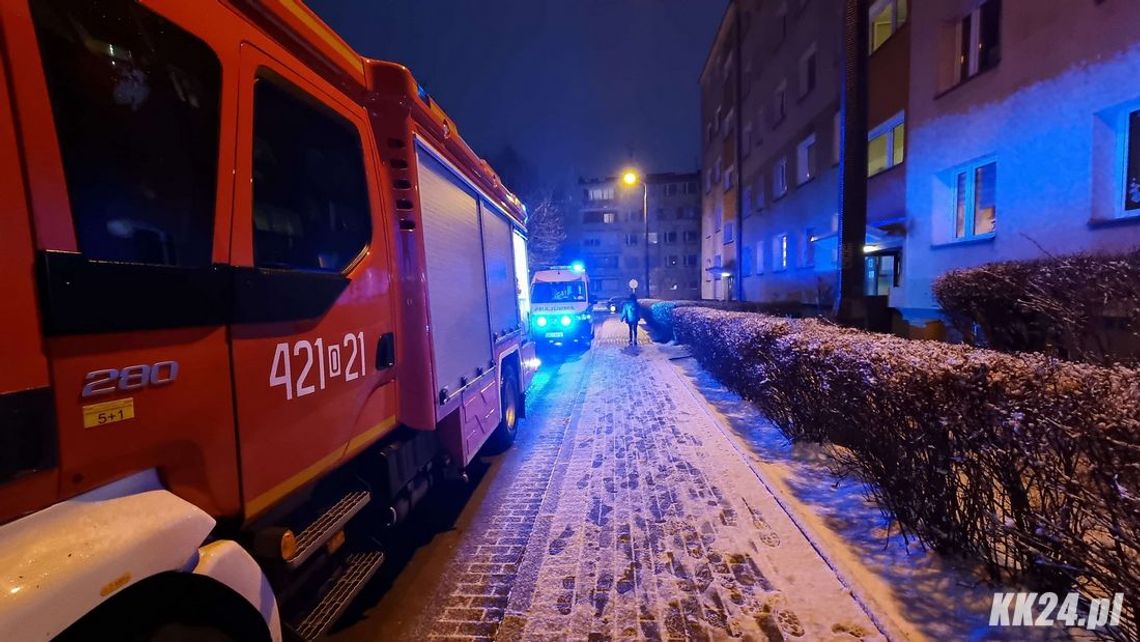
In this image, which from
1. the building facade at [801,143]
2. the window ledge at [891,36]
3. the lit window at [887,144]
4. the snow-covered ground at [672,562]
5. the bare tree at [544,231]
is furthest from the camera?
the bare tree at [544,231]

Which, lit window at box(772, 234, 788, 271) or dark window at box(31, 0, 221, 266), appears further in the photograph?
lit window at box(772, 234, 788, 271)

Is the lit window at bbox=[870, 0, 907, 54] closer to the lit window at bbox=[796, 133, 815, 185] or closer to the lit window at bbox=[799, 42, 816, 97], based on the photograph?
the lit window at bbox=[799, 42, 816, 97]

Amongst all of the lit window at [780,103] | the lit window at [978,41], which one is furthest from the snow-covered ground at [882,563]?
the lit window at [780,103]

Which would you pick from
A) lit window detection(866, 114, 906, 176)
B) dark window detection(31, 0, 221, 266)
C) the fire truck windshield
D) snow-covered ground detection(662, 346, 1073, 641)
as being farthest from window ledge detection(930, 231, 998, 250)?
dark window detection(31, 0, 221, 266)

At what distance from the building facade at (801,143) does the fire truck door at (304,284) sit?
12.9 metres

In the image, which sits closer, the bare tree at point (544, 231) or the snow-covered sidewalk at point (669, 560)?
the snow-covered sidewalk at point (669, 560)

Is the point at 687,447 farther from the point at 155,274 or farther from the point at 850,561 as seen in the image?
the point at 155,274

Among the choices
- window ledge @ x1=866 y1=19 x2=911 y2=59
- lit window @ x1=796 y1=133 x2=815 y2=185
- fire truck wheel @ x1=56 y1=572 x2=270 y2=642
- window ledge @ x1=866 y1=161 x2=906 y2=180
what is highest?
window ledge @ x1=866 y1=19 x2=911 y2=59

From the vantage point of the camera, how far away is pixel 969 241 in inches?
381

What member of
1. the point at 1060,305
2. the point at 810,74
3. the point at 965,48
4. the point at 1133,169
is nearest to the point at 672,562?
the point at 1060,305

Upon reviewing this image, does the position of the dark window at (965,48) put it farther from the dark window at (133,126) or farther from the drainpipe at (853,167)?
the dark window at (133,126)

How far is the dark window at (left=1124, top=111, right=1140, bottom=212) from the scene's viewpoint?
691 cm

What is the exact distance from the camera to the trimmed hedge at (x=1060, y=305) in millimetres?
5297

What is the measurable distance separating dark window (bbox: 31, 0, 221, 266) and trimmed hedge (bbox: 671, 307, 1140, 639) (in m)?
3.78
